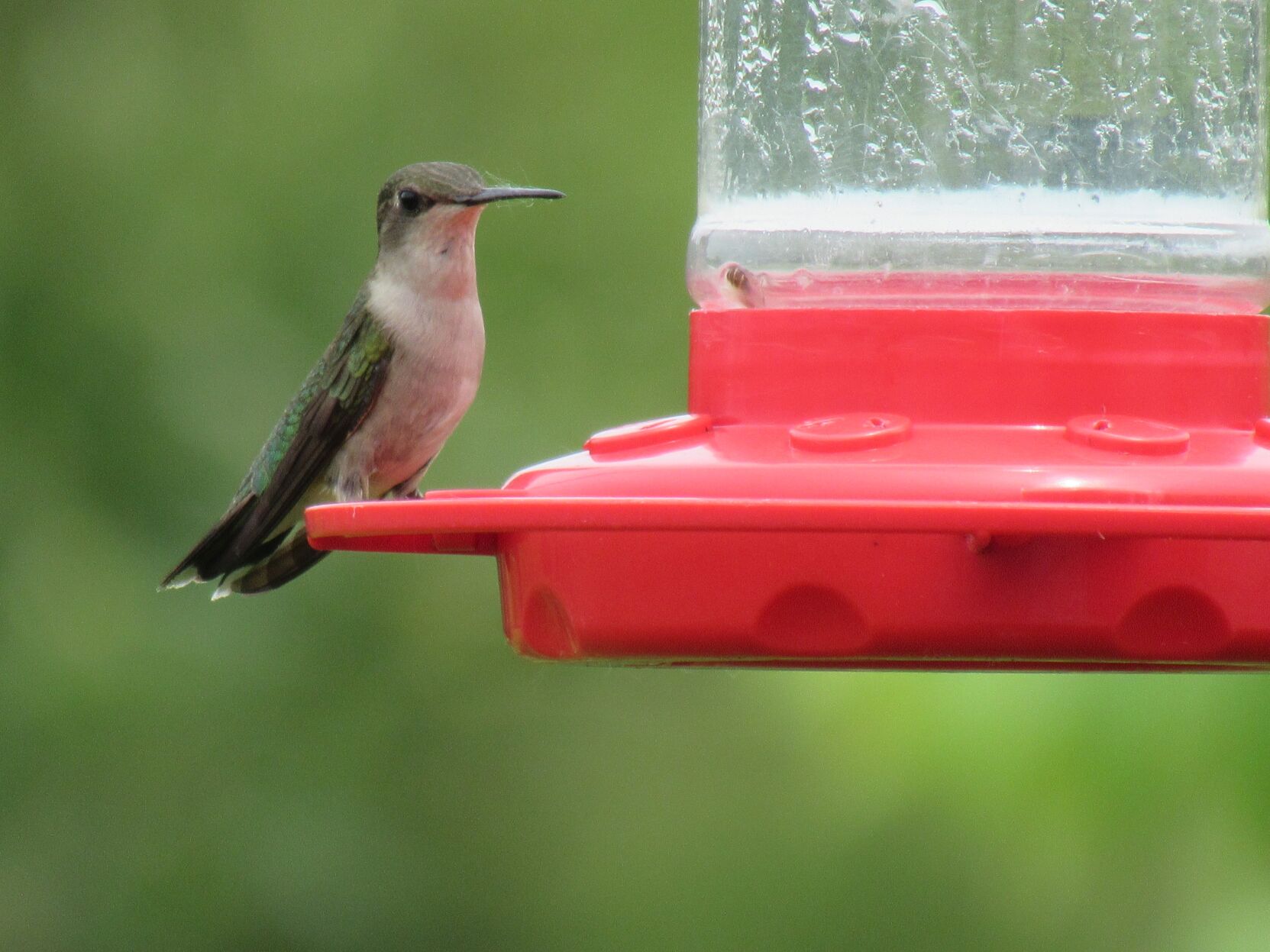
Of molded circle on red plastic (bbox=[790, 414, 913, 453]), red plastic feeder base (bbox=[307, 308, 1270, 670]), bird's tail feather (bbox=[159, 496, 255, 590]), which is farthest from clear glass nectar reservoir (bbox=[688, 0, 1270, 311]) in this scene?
bird's tail feather (bbox=[159, 496, 255, 590])

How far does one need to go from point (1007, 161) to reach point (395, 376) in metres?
1.82

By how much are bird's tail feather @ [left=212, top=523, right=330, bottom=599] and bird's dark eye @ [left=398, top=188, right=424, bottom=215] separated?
87cm

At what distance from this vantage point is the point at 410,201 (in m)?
4.66

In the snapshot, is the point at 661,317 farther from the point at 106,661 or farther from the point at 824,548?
the point at 824,548

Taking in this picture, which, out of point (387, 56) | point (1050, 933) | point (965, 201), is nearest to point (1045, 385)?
point (965, 201)

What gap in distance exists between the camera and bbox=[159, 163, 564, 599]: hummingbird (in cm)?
450

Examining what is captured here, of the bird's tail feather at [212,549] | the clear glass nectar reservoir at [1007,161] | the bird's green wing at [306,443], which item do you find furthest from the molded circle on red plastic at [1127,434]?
the bird's tail feather at [212,549]

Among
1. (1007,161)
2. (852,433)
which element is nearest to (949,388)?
(852,433)

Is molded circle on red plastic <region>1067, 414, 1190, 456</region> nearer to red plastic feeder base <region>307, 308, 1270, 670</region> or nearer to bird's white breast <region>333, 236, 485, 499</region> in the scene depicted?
red plastic feeder base <region>307, 308, 1270, 670</region>

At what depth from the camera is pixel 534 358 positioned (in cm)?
774

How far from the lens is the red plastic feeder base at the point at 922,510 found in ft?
7.25

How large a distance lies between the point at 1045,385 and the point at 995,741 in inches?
96.5

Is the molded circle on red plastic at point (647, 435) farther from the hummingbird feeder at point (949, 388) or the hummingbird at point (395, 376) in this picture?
the hummingbird at point (395, 376)

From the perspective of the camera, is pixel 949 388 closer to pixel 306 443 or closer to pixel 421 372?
pixel 421 372
